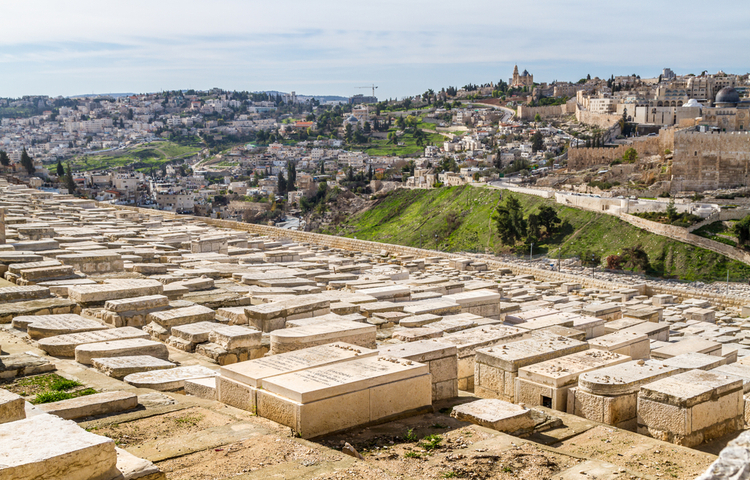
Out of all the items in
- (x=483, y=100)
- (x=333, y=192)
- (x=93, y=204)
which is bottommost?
(x=333, y=192)

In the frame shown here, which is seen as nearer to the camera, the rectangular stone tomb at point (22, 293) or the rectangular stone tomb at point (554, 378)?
the rectangular stone tomb at point (554, 378)

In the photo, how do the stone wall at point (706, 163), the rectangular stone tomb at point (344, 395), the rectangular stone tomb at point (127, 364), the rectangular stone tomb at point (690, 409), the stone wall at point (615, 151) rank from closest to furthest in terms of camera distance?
the rectangular stone tomb at point (344, 395), the rectangular stone tomb at point (690, 409), the rectangular stone tomb at point (127, 364), the stone wall at point (706, 163), the stone wall at point (615, 151)

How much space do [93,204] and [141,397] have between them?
1690 cm

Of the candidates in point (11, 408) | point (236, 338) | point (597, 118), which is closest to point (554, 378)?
point (236, 338)

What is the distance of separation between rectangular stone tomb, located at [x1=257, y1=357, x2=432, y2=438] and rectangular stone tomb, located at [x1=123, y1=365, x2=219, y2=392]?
92 cm

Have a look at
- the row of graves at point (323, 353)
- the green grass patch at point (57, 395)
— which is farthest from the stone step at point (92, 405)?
the green grass patch at point (57, 395)

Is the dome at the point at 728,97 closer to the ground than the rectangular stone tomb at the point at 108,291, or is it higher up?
higher up

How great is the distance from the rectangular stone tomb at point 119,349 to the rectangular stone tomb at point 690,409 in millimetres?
3457

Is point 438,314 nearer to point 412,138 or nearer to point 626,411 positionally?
point 626,411

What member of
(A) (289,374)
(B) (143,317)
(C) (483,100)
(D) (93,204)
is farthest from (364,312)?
(C) (483,100)

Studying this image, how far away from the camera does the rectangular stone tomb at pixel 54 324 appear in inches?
215

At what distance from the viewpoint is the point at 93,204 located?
64.2 feet

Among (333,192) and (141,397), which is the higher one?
(141,397)

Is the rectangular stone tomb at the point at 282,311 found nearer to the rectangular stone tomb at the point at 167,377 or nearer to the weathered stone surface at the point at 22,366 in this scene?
the rectangular stone tomb at the point at 167,377
